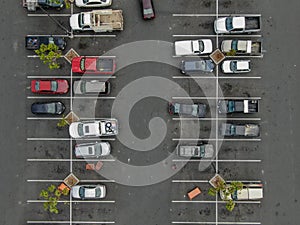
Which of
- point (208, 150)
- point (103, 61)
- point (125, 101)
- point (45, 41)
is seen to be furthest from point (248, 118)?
point (45, 41)

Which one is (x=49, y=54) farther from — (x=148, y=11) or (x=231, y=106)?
(x=231, y=106)

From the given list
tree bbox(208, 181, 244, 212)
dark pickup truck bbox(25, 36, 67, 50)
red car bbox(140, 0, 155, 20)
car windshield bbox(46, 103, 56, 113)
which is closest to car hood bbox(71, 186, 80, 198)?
car windshield bbox(46, 103, 56, 113)

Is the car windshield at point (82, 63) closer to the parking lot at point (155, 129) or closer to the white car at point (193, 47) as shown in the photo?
the parking lot at point (155, 129)

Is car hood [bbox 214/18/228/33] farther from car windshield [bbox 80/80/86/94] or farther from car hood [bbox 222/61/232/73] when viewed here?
car windshield [bbox 80/80/86/94]

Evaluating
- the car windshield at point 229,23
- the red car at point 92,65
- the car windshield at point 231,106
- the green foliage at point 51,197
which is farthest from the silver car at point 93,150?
the car windshield at point 229,23

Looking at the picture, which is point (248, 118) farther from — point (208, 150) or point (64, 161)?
point (64, 161)
